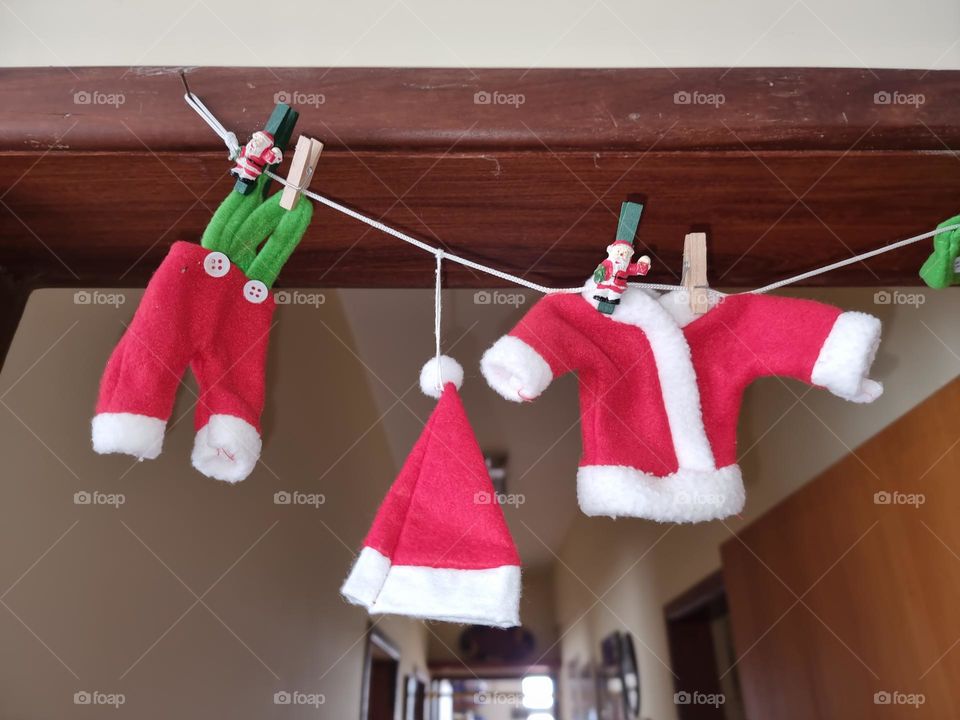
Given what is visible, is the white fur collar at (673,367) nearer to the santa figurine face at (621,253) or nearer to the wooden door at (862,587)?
the santa figurine face at (621,253)

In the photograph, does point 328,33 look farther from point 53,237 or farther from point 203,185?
point 53,237

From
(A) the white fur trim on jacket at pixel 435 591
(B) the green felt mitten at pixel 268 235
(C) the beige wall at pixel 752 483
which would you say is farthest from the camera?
(C) the beige wall at pixel 752 483

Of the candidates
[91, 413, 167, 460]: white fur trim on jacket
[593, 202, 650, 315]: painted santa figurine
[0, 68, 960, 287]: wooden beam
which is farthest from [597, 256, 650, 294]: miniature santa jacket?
[91, 413, 167, 460]: white fur trim on jacket

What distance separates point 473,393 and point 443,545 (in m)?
0.32

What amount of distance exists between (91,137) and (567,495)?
0.63 m

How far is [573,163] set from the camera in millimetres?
744

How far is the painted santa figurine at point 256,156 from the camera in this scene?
0.69 metres

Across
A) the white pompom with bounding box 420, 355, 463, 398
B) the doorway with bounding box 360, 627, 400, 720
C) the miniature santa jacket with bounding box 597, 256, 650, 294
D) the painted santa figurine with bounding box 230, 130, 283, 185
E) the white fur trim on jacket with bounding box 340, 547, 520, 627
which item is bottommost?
the doorway with bounding box 360, 627, 400, 720

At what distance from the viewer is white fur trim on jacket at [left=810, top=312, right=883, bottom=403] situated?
2.37ft

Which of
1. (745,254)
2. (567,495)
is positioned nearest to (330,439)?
(567,495)

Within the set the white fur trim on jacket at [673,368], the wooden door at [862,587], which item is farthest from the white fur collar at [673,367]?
the wooden door at [862,587]

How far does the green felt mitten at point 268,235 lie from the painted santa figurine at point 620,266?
300 mm

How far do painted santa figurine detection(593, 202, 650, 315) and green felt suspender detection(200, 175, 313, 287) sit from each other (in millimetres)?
300

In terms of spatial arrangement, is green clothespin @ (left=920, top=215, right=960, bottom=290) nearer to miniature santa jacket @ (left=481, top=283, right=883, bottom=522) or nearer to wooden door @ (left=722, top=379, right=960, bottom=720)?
miniature santa jacket @ (left=481, top=283, right=883, bottom=522)
